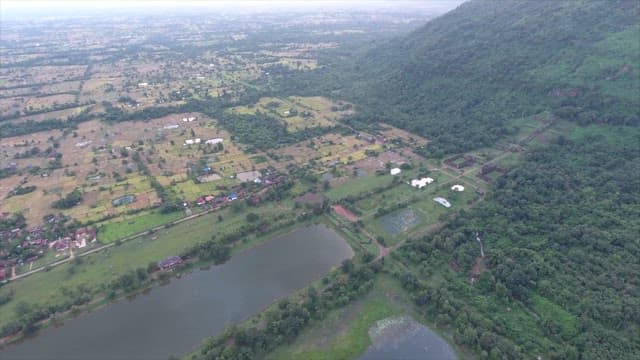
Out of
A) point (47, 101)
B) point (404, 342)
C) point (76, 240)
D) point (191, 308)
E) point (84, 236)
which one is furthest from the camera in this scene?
point (47, 101)

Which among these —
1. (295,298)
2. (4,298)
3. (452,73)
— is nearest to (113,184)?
(4,298)

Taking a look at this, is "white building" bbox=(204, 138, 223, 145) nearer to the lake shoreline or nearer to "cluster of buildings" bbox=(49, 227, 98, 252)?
"cluster of buildings" bbox=(49, 227, 98, 252)

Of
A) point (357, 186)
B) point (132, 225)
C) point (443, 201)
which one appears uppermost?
point (443, 201)

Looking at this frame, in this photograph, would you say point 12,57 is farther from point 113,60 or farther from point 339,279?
point 339,279

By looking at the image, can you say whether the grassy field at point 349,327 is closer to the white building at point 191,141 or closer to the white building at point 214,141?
the white building at point 214,141

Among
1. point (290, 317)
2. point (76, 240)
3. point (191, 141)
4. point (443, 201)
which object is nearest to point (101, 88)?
point (191, 141)

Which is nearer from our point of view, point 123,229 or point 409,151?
point 123,229

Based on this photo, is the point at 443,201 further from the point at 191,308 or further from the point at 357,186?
the point at 191,308
